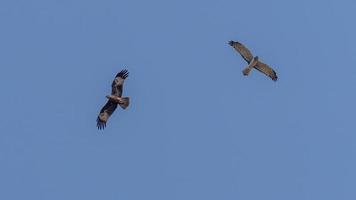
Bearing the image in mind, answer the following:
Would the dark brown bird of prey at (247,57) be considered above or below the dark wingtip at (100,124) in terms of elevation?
above

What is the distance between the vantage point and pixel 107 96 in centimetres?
11594

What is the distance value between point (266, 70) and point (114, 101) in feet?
22.3

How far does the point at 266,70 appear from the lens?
385ft

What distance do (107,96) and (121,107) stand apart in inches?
32.3

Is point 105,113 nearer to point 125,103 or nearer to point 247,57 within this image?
point 125,103

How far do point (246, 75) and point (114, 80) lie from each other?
5607 mm

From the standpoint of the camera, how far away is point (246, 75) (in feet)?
381

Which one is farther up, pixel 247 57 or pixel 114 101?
pixel 247 57

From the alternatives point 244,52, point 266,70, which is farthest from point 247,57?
point 266,70

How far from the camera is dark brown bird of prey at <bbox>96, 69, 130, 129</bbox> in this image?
116 metres

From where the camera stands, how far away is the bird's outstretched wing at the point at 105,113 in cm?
11625

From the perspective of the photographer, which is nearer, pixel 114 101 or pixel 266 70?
pixel 114 101

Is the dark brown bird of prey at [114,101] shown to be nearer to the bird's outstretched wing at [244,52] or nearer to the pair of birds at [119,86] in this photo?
the pair of birds at [119,86]

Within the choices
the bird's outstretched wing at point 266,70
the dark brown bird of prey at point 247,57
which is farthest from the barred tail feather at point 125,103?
the bird's outstretched wing at point 266,70
